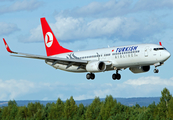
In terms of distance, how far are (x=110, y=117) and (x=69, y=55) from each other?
420ft

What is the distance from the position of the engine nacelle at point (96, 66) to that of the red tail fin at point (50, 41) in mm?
14759

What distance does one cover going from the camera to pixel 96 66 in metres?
58.2

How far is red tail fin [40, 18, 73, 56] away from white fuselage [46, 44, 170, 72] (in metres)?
12.0

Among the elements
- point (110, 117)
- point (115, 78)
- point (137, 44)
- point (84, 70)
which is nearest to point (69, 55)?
point (84, 70)

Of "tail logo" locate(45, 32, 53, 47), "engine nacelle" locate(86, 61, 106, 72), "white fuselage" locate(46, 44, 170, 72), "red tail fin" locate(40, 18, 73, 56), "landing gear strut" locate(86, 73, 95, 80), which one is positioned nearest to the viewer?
"white fuselage" locate(46, 44, 170, 72)

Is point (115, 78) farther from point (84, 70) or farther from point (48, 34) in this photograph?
point (48, 34)

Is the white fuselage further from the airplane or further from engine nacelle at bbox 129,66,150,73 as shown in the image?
engine nacelle at bbox 129,66,150,73

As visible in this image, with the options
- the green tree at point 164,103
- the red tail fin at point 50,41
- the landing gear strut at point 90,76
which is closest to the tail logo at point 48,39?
the red tail fin at point 50,41

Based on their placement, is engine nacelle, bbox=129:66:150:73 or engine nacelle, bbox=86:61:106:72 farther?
engine nacelle, bbox=129:66:150:73

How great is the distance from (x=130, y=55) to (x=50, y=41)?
2493 centimetres

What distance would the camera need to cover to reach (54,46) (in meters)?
74.5

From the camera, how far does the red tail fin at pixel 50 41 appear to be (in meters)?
73.8

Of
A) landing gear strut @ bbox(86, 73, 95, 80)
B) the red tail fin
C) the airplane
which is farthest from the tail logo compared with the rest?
landing gear strut @ bbox(86, 73, 95, 80)

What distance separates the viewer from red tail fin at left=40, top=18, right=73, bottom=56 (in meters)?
73.8
